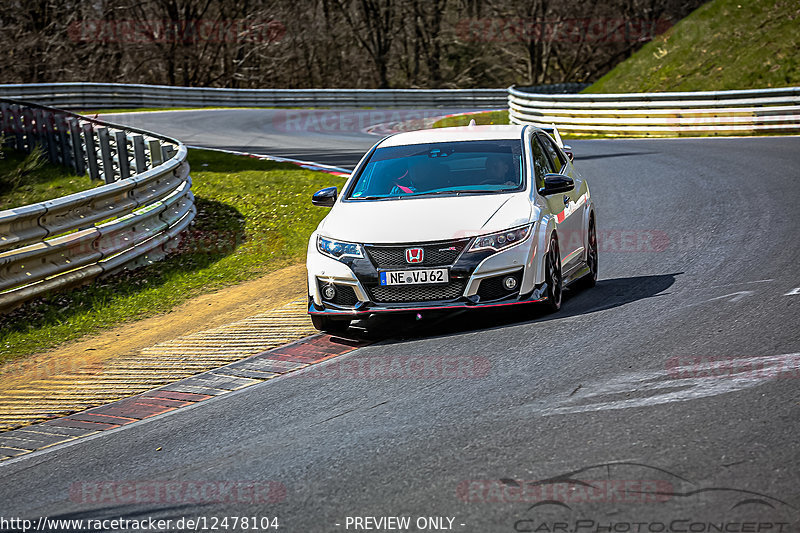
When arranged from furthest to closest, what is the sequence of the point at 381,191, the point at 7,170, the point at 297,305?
the point at 7,170 < the point at 297,305 < the point at 381,191

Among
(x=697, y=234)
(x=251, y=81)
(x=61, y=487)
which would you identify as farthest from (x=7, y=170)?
(x=251, y=81)

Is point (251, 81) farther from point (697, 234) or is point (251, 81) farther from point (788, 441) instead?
point (788, 441)

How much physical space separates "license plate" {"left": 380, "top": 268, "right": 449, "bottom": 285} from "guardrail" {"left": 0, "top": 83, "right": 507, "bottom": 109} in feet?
108

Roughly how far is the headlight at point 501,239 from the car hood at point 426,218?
0.16 feet

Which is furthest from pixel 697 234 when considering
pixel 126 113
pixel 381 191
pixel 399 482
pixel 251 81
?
pixel 251 81

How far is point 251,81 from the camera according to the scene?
5584 cm

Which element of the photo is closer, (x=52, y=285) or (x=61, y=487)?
(x=61, y=487)

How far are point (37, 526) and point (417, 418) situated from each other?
2.20m

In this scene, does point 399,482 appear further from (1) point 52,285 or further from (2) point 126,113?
(2) point 126,113

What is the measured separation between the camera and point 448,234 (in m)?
8.05

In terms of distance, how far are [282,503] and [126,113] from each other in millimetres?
33847

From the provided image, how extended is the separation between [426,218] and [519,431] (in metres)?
3.03

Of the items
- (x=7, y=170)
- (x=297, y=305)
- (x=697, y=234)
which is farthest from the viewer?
(x=7, y=170)

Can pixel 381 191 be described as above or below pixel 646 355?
above
